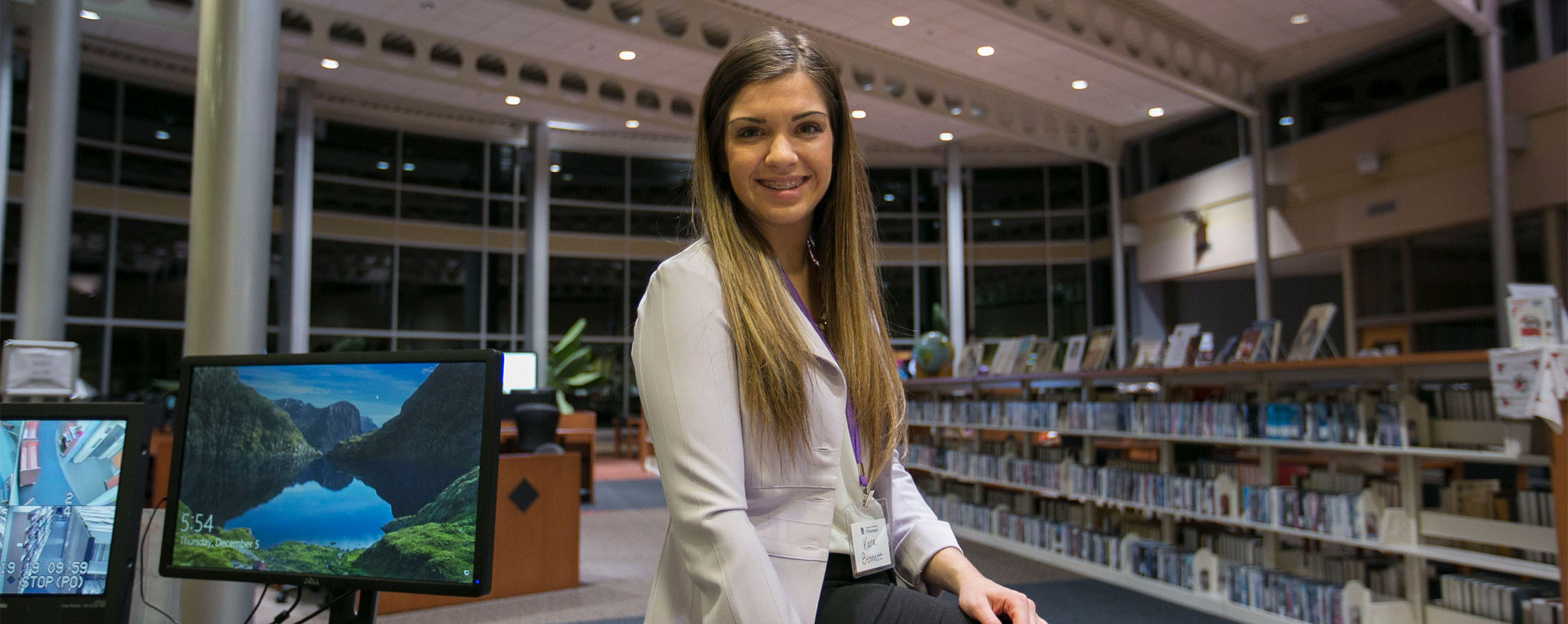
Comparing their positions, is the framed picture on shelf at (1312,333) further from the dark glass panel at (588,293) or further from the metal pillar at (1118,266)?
the dark glass panel at (588,293)

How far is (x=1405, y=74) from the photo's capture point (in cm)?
1028

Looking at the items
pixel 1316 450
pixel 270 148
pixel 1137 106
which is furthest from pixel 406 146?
pixel 1316 450

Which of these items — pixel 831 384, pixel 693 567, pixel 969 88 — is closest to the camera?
pixel 693 567

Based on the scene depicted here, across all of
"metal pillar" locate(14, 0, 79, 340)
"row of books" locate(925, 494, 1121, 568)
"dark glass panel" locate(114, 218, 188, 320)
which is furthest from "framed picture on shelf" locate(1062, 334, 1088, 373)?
"dark glass panel" locate(114, 218, 188, 320)

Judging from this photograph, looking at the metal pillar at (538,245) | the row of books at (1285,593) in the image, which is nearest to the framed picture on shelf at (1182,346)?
the row of books at (1285,593)

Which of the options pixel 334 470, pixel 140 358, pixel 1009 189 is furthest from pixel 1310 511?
pixel 140 358

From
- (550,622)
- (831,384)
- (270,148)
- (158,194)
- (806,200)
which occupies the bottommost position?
(550,622)

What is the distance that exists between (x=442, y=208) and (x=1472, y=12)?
13.3m

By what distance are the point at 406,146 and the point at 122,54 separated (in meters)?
4.00

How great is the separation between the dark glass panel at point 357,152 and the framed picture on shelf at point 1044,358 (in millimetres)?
10704

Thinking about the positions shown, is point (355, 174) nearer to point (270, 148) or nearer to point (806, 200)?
point (270, 148)

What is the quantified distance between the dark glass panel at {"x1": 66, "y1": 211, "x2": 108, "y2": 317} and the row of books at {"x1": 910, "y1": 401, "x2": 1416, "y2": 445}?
11569mm

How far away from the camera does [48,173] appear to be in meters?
6.94

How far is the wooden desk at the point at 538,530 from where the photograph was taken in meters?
5.27
